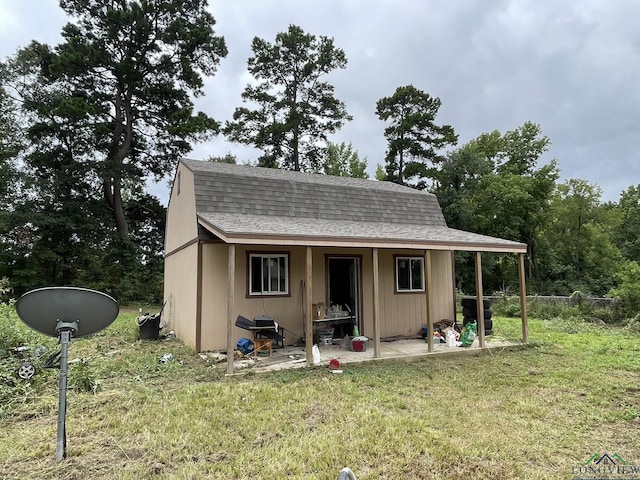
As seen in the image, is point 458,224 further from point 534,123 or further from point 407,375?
point 407,375

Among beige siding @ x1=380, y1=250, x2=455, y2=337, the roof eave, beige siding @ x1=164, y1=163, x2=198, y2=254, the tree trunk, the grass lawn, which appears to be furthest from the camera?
the tree trunk

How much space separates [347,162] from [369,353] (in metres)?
24.4

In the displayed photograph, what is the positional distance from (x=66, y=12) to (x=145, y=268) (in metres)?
14.4

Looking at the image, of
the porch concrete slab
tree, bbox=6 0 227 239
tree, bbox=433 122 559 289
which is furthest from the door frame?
tree, bbox=433 122 559 289

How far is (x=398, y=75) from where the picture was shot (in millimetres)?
25859

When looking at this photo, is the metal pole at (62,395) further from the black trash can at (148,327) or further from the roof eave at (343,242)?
the black trash can at (148,327)

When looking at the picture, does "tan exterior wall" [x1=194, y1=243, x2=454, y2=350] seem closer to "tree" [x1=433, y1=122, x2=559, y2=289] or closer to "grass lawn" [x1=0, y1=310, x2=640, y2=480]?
"grass lawn" [x1=0, y1=310, x2=640, y2=480]

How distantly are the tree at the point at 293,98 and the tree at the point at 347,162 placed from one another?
9.41 ft

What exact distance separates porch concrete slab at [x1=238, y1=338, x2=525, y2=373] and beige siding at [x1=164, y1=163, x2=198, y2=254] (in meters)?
3.02

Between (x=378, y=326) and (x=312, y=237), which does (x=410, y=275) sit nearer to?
(x=378, y=326)

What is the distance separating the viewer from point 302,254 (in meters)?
8.43

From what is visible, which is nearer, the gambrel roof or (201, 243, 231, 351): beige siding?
the gambrel roof

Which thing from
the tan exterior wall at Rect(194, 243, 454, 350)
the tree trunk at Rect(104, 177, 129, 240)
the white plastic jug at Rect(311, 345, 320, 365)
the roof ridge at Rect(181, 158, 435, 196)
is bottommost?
the white plastic jug at Rect(311, 345, 320, 365)

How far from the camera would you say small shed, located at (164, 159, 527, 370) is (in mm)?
7074
